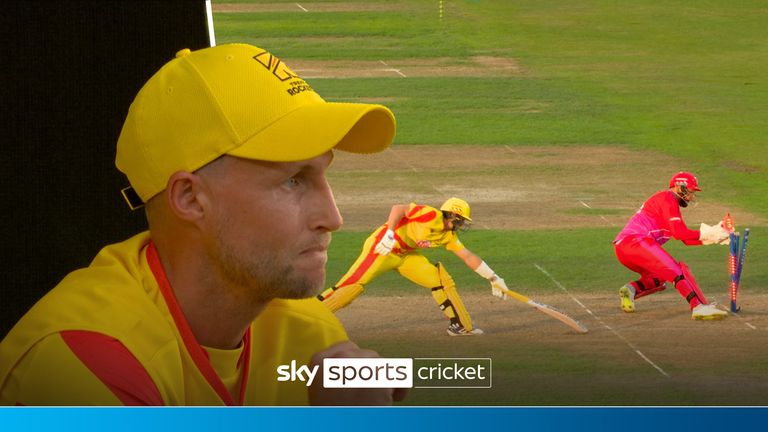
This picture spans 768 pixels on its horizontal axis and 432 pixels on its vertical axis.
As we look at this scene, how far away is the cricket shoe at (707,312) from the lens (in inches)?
417

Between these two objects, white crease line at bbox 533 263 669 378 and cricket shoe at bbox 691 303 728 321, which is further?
cricket shoe at bbox 691 303 728 321

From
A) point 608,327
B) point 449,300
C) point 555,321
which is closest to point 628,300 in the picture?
point 608,327

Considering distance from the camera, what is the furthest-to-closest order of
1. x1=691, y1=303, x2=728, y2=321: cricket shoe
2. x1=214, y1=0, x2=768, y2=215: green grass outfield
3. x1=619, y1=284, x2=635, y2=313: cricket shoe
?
x1=214, y1=0, x2=768, y2=215: green grass outfield → x1=619, y1=284, x2=635, y2=313: cricket shoe → x1=691, y1=303, x2=728, y2=321: cricket shoe

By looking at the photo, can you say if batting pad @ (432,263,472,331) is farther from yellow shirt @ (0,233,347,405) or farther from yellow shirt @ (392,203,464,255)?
yellow shirt @ (0,233,347,405)

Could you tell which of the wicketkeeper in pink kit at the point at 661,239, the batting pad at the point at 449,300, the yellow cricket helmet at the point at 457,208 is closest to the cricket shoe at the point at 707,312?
the wicketkeeper in pink kit at the point at 661,239

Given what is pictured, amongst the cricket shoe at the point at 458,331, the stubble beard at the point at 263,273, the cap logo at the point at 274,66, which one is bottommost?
the cricket shoe at the point at 458,331

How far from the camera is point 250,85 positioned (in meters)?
1.43

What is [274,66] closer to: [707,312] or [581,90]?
[707,312]

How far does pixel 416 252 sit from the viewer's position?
30.0ft

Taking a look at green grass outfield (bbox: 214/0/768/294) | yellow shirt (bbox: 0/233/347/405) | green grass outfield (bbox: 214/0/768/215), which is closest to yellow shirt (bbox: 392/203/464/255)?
green grass outfield (bbox: 214/0/768/294)

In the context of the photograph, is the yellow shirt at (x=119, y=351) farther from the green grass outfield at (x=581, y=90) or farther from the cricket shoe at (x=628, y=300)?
the green grass outfield at (x=581, y=90)

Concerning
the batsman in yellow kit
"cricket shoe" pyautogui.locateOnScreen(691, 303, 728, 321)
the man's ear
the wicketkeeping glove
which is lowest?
"cricket shoe" pyautogui.locateOnScreen(691, 303, 728, 321)

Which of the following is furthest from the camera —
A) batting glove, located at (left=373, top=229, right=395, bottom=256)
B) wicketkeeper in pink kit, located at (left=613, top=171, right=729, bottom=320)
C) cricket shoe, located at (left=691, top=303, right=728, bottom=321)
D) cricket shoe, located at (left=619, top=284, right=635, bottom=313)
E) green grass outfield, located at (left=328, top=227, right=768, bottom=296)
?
green grass outfield, located at (left=328, top=227, right=768, bottom=296)

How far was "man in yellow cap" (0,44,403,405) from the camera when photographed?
4.55 feet
